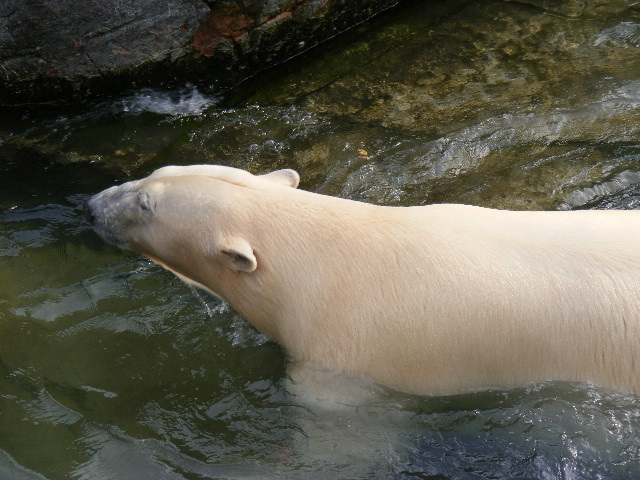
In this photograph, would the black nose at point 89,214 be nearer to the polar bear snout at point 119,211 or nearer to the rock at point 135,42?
the polar bear snout at point 119,211

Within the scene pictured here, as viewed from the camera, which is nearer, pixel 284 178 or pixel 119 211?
pixel 119 211

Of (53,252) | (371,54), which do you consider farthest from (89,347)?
(371,54)

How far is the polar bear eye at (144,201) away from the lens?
3.77 metres

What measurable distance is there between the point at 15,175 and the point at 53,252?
0.96m

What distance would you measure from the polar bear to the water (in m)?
0.20

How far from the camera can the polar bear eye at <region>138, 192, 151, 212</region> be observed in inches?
148

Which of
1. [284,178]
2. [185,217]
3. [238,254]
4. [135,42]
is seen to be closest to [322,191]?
[284,178]

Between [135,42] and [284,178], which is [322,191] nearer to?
[284,178]

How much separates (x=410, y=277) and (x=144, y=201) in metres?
1.35

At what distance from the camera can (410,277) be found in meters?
3.46

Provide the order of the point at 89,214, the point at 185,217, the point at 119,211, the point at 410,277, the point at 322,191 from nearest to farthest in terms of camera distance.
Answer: the point at 410,277, the point at 185,217, the point at 119,211, the point at 89,214, the point at 322,191

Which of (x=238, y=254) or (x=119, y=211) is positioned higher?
(x=119, y=211)

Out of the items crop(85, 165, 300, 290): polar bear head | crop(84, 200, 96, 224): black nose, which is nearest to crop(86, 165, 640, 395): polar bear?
crop(85, 165, 300, 290): polar bear head

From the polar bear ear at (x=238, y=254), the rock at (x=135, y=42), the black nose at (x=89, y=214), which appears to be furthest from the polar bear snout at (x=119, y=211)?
the rock at (x=135, y=42)
